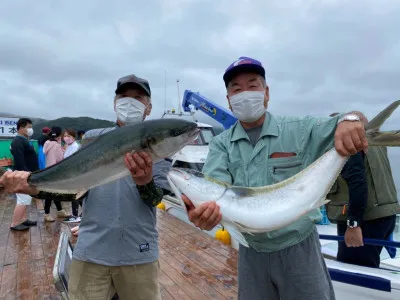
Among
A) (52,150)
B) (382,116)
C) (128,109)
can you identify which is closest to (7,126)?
(52,150)

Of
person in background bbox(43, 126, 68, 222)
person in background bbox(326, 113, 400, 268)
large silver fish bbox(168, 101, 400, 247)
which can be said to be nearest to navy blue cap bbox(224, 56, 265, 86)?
large silver fish bbox(168, 101, 400, 247)

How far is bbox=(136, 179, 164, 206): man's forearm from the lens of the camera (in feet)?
8.32

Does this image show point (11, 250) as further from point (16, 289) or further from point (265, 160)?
point (265, 160)

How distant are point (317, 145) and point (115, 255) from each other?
1.80 metres

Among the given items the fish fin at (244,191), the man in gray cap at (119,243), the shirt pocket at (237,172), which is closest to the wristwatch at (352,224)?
the shirt pocket at (237,172)

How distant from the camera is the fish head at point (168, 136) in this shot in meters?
2.17

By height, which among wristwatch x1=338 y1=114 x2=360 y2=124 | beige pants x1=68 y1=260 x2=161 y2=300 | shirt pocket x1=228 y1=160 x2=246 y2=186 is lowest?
beige pants x1=68 y1=260 x2=161 y2=300

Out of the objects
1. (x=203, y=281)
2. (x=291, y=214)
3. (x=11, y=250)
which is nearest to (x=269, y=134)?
(x=291, y=214)

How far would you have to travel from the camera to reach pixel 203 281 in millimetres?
5039

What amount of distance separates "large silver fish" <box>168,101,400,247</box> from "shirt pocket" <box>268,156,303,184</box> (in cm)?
29

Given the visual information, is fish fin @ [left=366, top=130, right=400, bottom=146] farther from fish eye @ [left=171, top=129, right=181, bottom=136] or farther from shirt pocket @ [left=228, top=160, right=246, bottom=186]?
fish eye @ [left=171, top=129, right=181, bottom=136]

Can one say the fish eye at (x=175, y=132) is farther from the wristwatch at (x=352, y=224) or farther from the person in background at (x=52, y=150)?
the person in background at (x=52, y=150)

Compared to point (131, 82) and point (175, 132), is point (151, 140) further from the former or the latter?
point (131, 82)

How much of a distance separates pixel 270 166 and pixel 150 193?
0.97 metres
